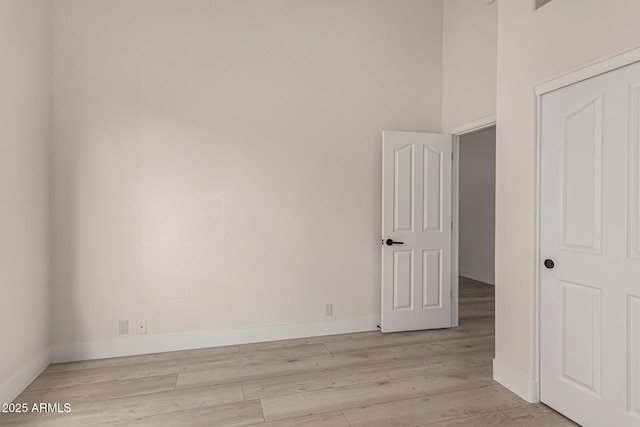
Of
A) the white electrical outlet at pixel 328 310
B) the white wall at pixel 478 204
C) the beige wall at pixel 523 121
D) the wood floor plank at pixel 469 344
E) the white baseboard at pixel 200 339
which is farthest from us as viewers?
the white wall at pixel 478 204

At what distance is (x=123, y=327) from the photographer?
10.9 feet

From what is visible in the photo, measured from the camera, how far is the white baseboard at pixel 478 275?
21.8 feet

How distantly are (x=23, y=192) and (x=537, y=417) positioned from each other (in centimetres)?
398

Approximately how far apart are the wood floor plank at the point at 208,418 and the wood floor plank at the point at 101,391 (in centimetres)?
38

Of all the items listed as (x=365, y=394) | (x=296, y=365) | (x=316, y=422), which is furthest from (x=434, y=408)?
(x=296, y=365)

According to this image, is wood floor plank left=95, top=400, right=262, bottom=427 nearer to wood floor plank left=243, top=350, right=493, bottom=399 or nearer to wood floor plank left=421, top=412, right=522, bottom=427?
wood floor plank left=243, top=350, right=493, bottom=399

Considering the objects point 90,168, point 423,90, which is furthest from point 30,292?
point 423,90

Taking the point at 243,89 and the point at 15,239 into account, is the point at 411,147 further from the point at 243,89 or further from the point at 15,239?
the point at 15,239

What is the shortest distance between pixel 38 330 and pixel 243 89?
2776 mm

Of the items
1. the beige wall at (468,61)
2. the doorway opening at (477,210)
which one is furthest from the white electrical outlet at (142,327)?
the doorway opening at (477,210)

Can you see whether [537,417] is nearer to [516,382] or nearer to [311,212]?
[516,382]

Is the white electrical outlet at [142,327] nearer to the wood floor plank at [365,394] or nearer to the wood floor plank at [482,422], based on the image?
the wood floor plank at [365,394]

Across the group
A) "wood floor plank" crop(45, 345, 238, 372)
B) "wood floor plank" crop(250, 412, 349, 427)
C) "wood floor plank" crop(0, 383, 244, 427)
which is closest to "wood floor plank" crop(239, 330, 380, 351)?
"wood floor plank" crop(45, 345, 238, 372)

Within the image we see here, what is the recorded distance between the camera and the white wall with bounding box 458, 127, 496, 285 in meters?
6.76
